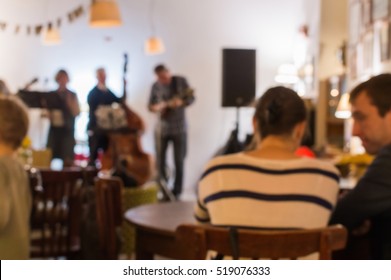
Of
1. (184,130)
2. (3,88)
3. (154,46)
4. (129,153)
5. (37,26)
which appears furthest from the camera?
(184,130)

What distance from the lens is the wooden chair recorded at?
7.15ft

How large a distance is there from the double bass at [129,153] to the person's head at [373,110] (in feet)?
6.92

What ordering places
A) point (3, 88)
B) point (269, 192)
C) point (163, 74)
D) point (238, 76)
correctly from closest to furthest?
point (269, 192) → point (3, 88) → point (238, 76) → point (163, 74)

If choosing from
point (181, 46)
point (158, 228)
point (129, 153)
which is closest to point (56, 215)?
point (158, 228)

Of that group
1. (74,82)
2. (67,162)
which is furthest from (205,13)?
(67,162)

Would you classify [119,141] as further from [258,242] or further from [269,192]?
[258,242]

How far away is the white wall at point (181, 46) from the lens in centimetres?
194

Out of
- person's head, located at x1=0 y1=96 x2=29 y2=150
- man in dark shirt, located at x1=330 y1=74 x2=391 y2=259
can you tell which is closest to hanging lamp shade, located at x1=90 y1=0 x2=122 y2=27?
person's head, located at x1=0 y1=96 x2=29 y2=150

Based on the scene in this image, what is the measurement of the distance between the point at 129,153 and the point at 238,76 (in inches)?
32.2

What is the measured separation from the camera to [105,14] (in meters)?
3.24

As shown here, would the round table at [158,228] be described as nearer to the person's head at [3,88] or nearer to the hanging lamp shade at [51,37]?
the person's head at [3,88]

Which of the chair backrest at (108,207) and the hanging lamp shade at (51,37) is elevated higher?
the hanging lamp shade at (51,37)

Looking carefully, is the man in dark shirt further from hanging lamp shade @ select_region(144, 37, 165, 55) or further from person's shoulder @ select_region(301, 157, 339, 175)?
hanging lamp shade @ select_region(144, 37, 165, 55)

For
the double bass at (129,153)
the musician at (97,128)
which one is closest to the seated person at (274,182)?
the musician at (97,128)
